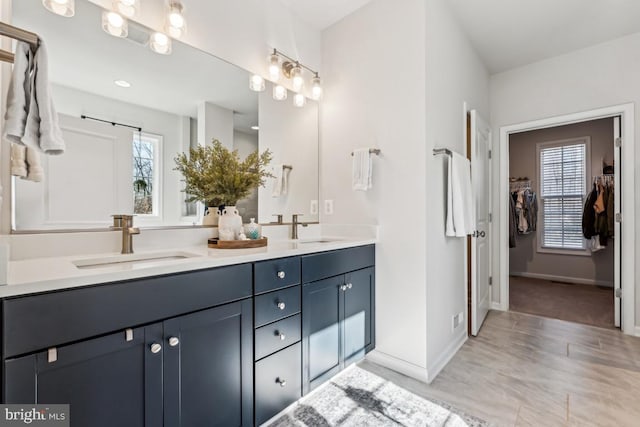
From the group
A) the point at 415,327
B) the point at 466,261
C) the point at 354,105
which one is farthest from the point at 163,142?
the point at 466,261

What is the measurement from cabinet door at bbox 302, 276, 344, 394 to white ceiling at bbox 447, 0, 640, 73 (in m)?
2.36

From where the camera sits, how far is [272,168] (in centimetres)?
224

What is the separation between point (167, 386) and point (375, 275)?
152cm

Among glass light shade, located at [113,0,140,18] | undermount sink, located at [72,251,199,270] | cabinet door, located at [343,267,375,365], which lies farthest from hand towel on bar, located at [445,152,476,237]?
glass light shade, located at [113,0,140,18]

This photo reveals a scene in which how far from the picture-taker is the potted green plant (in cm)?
174

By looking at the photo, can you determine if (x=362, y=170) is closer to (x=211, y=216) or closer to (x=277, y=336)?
(x=211, y=216)

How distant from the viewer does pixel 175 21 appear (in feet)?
5.26

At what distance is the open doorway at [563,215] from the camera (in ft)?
13.5

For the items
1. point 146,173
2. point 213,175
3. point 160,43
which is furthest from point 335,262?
point 160,43

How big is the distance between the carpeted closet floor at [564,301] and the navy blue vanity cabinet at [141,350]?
11.3 ft

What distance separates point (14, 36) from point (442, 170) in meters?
2.32

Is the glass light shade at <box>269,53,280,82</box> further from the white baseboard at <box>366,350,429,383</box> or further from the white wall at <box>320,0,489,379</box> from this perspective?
the white baseboard at <box>366,350,429,383</box>

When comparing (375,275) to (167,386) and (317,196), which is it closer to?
(317,196)

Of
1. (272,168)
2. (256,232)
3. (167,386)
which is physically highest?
(272,168)
